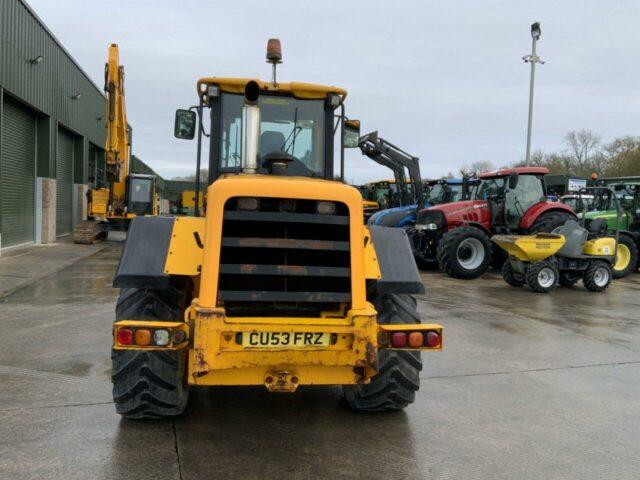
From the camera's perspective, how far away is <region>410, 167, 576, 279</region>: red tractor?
13180mm

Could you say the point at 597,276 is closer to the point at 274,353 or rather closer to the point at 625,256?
the point at 625,256

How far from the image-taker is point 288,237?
12.1ft

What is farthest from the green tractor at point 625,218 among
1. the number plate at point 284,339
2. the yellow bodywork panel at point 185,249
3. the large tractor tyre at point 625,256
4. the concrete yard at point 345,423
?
the yellow bodywork panel at point 185,249

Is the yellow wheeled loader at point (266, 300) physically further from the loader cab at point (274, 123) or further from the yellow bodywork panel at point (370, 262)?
the loader cab at point (274, 123)

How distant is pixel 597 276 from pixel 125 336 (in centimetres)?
1145

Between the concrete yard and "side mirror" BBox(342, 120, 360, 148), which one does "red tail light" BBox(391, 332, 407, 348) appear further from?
"side mirror" BBox(342, 120, 360, 148)

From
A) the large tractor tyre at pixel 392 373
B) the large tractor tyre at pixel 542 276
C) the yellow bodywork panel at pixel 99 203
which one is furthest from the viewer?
the yellow bodywork panel at pixel 99 203

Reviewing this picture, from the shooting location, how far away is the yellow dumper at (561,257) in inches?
444

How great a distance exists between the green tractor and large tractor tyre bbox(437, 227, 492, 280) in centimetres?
390

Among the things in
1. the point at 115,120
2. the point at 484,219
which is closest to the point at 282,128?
the point at 484,219

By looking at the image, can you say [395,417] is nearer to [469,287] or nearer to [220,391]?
[220,391]

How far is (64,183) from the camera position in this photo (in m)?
22.6

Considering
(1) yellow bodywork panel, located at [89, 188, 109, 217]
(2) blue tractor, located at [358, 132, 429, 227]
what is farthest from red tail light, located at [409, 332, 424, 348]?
(1) yellow bodywork panel, located at [89, 188, 109, 217]

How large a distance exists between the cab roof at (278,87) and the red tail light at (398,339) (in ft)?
8.75
